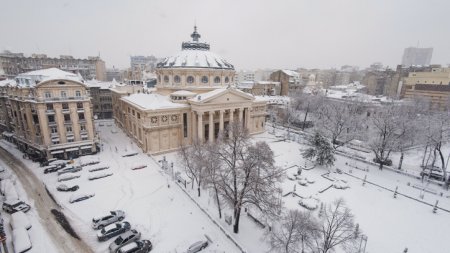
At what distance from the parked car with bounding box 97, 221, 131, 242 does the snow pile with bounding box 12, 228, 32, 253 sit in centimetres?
482

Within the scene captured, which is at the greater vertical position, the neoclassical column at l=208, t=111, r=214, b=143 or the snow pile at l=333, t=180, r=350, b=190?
the neoclassical column at l=208, t=111, r=214, b=143

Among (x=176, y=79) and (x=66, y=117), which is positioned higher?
(x=176, y=79)

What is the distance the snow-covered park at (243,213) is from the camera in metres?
18.1

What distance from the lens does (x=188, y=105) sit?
3809 centimetres

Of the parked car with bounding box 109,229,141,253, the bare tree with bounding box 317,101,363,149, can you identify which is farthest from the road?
the bare tree with bounding box 317,101,363,149

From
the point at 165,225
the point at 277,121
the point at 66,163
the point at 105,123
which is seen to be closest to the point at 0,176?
the point at 66,163

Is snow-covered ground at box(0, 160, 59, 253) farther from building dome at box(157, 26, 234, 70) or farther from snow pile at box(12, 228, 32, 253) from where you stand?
building dome at box(157, 26, 234, 70)

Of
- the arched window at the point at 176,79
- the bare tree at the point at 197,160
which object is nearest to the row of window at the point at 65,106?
the arched window at the point at 176,79

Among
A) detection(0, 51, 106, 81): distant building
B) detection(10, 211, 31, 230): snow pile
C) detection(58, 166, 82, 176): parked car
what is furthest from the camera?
detection(0, 51, 106, 81): distant building

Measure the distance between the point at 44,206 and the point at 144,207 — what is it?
10009 mm

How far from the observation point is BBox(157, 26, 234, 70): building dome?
141ft

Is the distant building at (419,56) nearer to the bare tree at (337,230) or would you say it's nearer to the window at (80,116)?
the bare tree at (337,230)

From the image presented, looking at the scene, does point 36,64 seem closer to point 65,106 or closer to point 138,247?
point 65,106

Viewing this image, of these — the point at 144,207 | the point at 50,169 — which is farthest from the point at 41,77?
the point at 144,207
